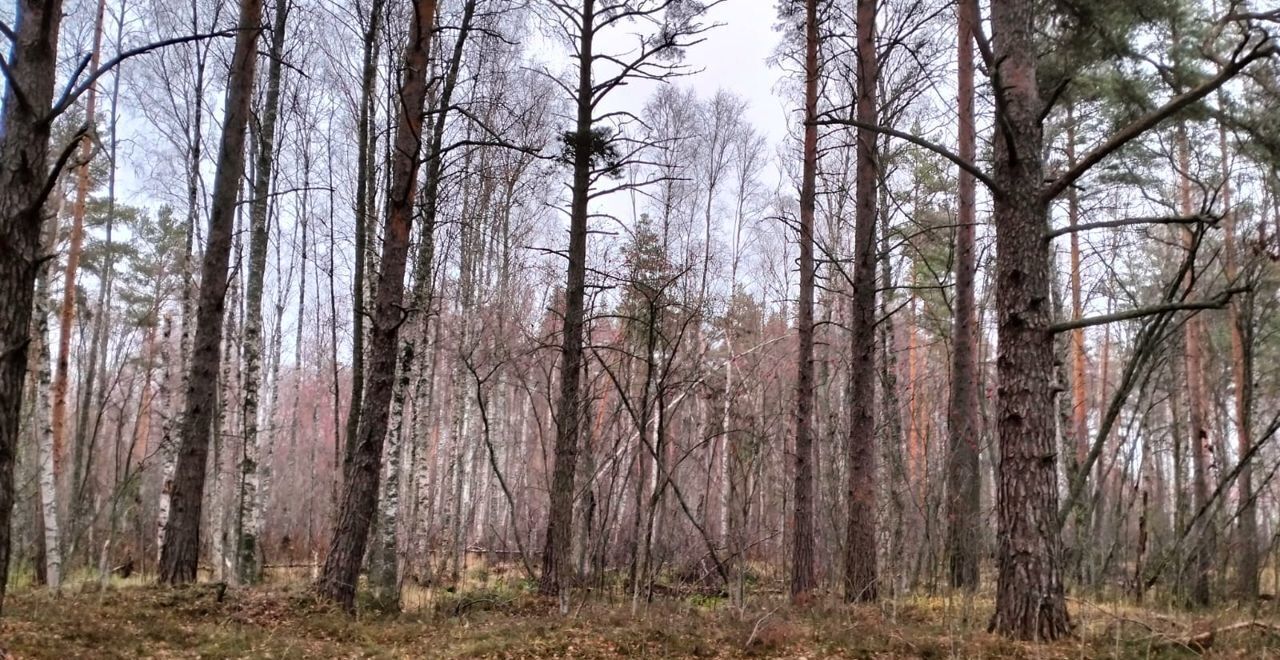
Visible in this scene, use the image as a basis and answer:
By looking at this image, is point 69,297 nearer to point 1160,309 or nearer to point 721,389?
point 721,389

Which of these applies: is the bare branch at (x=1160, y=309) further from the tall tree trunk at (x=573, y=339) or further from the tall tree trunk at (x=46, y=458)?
the tall tree trunk at (x=46, y=458)

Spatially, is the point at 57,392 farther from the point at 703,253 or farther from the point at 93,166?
the point at 703,253

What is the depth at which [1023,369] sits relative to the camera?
4.88 meters

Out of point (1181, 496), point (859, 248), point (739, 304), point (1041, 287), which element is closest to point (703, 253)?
point (739, 304)

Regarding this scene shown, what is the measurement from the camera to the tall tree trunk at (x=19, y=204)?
10.8 ft

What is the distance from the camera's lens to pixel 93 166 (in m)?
15.1

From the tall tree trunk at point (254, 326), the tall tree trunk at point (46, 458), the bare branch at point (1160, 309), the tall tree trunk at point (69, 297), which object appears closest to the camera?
the bare branch at point (1160, 309)

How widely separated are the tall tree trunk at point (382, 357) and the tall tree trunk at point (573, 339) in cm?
183

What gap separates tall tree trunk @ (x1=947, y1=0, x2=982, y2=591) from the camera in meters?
6.86

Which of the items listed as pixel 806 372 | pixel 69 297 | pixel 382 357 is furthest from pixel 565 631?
pixel 69 297

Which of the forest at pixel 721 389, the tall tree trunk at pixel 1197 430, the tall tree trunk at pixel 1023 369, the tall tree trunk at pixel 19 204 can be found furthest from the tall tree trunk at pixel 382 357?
the tall tree trunk at pixel 1197 430

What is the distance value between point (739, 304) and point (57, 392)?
48.6 ft

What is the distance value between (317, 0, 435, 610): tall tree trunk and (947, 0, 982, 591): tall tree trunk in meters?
4.97

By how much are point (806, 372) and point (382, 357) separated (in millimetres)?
5002
